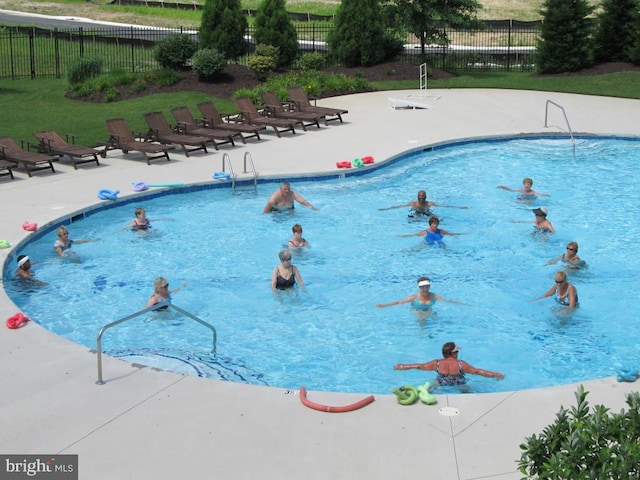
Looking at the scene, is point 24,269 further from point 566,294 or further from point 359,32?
point 359,32

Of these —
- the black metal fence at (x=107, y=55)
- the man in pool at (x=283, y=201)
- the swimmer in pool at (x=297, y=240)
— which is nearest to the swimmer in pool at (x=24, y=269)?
the swimmer in pool at (x=297, y=240)

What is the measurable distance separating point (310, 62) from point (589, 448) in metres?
27.9

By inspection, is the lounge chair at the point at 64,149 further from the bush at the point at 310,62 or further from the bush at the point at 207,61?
the bush at the point at 310,62

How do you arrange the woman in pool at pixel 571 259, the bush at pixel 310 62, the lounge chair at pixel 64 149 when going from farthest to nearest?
the bush at pixel 310 62 < the lounge chair at pixel 64 149 < the woman in pool at pixel 571 259

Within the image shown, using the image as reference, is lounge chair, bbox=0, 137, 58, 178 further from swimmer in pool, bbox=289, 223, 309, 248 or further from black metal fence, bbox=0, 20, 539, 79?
black metal fence, bbox=0, 20, 539, 79

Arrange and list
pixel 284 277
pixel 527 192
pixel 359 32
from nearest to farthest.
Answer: pixel 284 277 < pixel 527 192 < pixel 359 32

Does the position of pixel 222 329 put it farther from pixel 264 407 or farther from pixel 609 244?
pixel 609 244

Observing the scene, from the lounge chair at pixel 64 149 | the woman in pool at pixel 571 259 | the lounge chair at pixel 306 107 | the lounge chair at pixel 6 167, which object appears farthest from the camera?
the lounge chair at pixel 306 107

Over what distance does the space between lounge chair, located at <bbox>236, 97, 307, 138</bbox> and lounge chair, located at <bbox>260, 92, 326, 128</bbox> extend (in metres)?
0.22

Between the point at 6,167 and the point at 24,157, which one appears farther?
the point at 24,157

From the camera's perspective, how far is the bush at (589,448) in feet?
18.4

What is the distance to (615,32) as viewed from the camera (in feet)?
115

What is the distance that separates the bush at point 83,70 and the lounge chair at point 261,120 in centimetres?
715

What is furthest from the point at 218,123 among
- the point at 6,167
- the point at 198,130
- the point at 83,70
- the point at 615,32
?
the point at 615,32
